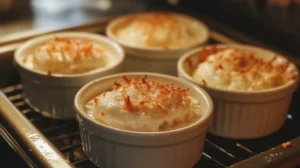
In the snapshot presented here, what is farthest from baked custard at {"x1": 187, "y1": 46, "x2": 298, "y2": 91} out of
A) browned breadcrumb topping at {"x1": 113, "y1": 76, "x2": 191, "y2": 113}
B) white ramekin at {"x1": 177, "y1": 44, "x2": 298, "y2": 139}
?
browned breadcrumb topping at {"x1": 113, "y1": 76, "x2": 191, "y2": 113}

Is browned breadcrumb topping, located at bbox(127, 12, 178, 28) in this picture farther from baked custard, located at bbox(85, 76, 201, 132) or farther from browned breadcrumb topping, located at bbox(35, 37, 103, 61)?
baked custard, located at bbox(85, 76, 201, 132)

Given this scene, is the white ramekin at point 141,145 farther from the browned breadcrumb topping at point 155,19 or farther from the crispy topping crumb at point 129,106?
the browned breadcrumb topping at point 155,19

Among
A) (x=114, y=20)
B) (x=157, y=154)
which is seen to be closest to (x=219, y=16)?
(x=114, y=20)

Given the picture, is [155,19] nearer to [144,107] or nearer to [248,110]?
[248,110]

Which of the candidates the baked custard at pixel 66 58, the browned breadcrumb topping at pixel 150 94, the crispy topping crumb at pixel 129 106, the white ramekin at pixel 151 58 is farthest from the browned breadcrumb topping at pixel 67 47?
the crispy topping crumb at pixel 129 106

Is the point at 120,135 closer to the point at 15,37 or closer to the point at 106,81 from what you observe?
the point at 106,81

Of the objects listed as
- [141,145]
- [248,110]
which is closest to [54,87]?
[141,145]

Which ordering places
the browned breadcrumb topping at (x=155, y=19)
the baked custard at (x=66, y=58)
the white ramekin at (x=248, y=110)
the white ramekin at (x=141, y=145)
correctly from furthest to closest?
the browned breadcrumb topping at (x=155, y=19) → the baked custard at (x=66, y=58) → the white ramekin at (x=248, y=110) → the white ramekin at (x=141, y=145)
